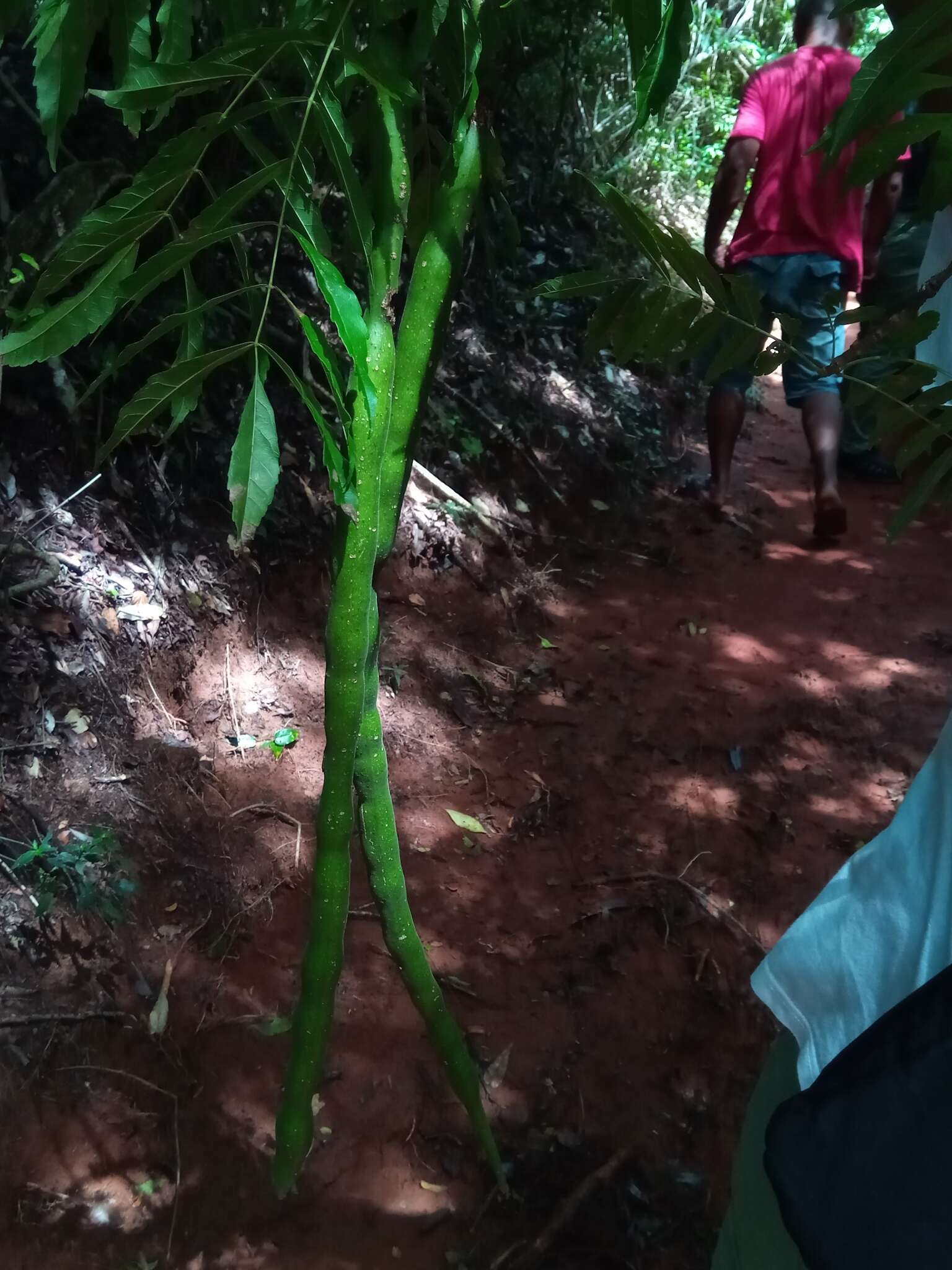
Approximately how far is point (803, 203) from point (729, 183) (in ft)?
1.27

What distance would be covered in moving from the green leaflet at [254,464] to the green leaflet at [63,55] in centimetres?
38

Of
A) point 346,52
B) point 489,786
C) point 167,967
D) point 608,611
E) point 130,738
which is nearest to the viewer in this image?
point 346,52

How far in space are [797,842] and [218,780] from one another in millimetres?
1766

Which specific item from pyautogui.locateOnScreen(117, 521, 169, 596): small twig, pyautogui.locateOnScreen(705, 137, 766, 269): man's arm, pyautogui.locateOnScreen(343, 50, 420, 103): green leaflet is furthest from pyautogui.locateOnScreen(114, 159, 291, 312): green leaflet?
pyautogui.locateOnScreen(705, 137, 766, 269): man's arm

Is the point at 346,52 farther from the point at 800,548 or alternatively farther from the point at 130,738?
the point at 800,548

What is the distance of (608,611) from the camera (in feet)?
13.0

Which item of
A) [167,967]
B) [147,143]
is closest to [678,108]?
[147,143]

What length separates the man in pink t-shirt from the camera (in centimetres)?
383

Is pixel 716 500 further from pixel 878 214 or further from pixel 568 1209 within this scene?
pixel 568 1209

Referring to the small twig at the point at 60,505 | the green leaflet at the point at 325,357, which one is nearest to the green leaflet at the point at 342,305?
the green leaflet at the point at 325,357

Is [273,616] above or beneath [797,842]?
above

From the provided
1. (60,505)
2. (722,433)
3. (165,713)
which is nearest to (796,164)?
(722,433)

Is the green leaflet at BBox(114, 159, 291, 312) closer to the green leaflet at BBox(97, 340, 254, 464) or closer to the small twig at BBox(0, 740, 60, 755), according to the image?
the green leaflet at BBox(97, 340, 254, 464)

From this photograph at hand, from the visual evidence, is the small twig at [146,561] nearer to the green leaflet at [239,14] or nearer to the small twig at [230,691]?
the small twig at [230,691]
